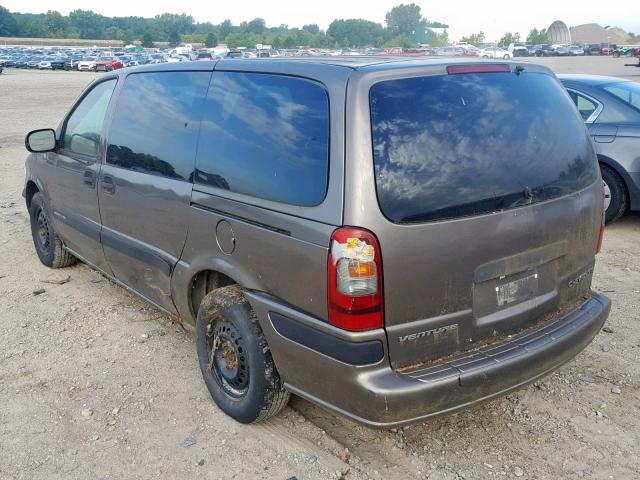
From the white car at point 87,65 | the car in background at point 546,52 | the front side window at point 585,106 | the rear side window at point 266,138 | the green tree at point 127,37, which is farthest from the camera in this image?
the green tree at point 127,37

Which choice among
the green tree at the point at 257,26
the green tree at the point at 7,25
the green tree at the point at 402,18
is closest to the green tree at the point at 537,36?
the green tree at the point at 402,18

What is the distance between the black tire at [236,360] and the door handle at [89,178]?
1.53m

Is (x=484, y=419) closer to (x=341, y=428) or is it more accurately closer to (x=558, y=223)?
(x=341, y=428)

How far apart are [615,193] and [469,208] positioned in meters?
4.81

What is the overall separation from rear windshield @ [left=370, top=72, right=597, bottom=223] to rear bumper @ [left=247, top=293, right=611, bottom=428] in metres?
0.63

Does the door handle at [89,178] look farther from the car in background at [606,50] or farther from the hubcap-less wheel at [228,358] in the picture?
the car in background at [606,50]

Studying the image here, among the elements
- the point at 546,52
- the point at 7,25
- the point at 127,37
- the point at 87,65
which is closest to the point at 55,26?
the point at 7,25

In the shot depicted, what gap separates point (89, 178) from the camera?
4.61 meters

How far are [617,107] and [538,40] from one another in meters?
140

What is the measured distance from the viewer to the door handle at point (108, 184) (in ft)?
14.1

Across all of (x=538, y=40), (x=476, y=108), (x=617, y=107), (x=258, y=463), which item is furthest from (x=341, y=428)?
(x=538, y=40)

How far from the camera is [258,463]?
10.3ft

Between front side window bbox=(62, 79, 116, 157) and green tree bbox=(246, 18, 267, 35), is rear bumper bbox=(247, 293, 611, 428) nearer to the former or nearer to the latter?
front side window bbox=(62, 79, 116, 157)

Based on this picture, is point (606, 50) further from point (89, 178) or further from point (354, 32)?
point (89, 178)
